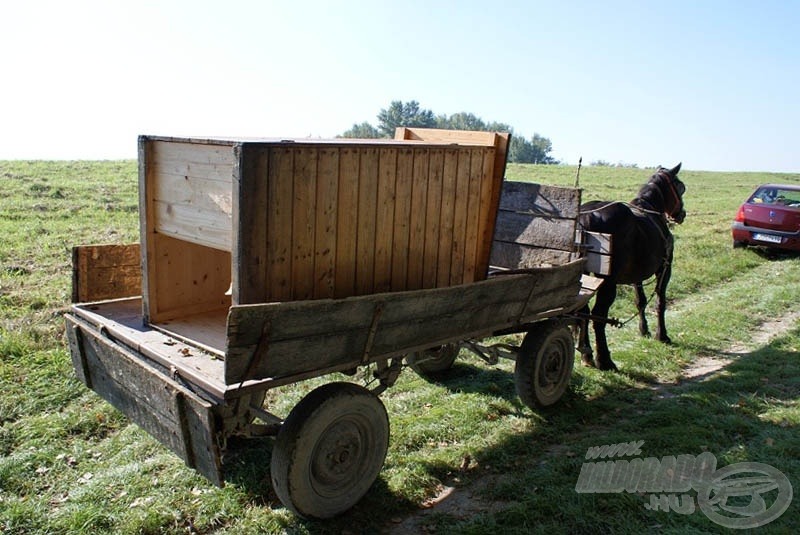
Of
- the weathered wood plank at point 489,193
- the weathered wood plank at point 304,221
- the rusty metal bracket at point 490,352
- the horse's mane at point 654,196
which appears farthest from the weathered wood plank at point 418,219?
the horse's mane at point 654,196

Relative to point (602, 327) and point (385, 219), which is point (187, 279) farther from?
point (602, 327)

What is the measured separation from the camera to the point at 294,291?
398 cm

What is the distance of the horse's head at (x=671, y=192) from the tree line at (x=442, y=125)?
61.1m

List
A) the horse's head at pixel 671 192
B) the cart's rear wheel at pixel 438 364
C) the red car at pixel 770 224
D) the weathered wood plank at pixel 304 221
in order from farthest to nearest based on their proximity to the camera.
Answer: the red car at pixel 770 224 < the horse's head at pixel 671 192 < the cart's rear wheel at pixel 438 364 < the weathered wood plank at pixel 304 221

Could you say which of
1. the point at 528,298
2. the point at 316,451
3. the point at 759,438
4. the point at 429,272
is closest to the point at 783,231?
the point at 759,438

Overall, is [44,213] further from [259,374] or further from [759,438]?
[759,438]

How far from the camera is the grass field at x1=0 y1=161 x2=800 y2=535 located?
167 inches

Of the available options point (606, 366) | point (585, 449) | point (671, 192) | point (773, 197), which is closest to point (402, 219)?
point (585, 449)

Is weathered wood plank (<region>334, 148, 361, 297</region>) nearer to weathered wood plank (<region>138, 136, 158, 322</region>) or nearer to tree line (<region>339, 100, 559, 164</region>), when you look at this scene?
weathered wood plank (<region>138, 136, 158, 322</region>)

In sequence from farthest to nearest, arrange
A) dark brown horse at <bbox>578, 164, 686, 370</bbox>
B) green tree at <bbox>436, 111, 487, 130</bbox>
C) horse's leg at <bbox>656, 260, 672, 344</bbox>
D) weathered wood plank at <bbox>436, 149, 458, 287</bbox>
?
green tree at <bbox>436, 111, 487, 130</bbox>, horse's leg at <bbox>656, 260, 672, 344</bbox>, dark brown horse at <bbox>578, 164, 686, 370</bbox>, weathered wood plank at <bbox>436, 149, 458, 287</bbox>

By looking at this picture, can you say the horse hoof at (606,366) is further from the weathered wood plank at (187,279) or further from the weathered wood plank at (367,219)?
the weathered wood plank at (187,279)

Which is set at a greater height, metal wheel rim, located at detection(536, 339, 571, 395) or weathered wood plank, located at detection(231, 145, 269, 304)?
weathered wood plank, located at detection(231, 145, 269, 304)

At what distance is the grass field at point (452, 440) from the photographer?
4.25 meters

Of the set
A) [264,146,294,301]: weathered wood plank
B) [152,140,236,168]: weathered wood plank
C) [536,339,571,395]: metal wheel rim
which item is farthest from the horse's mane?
[152,140,236,168]: weathered wood plank
